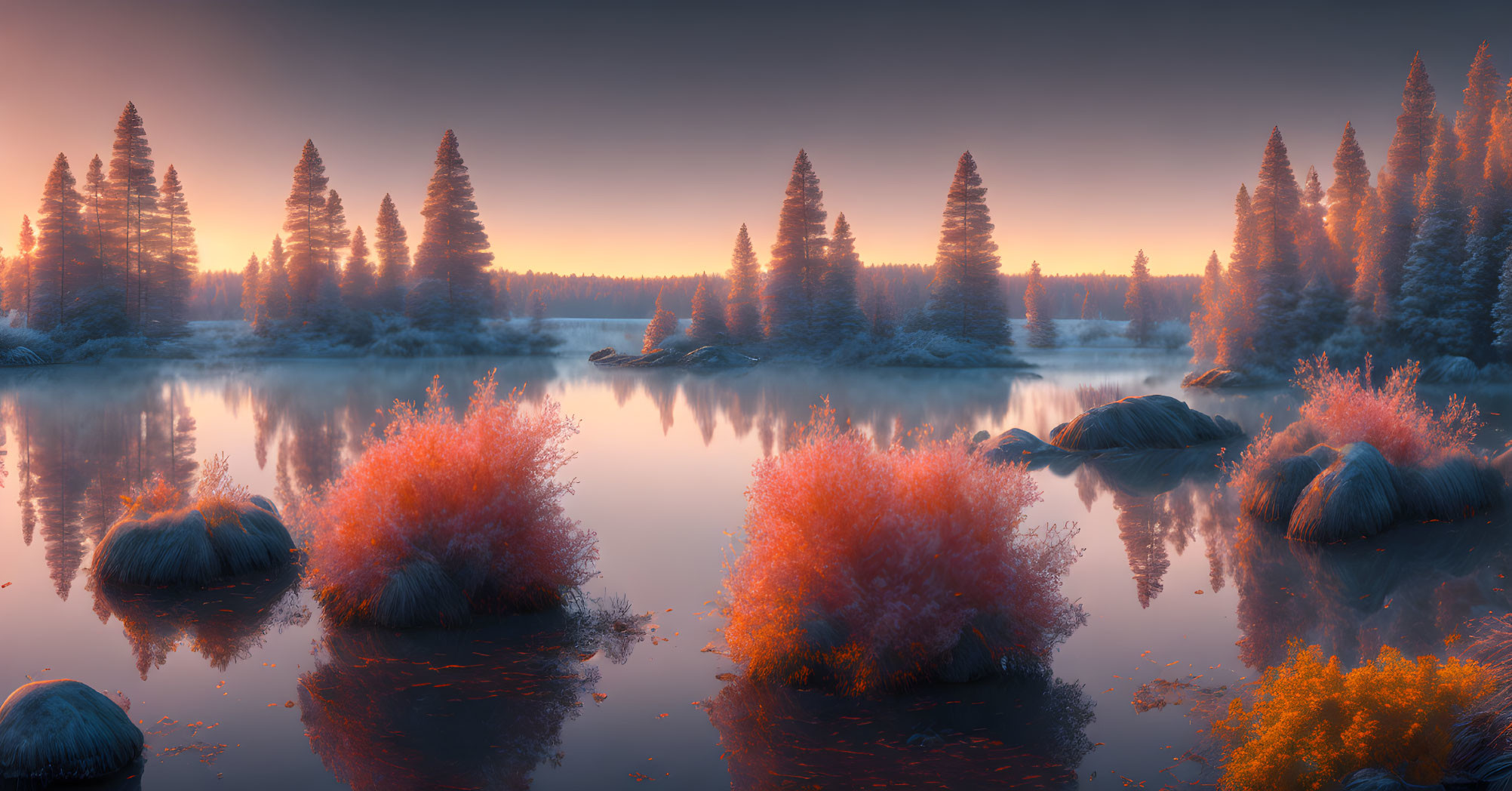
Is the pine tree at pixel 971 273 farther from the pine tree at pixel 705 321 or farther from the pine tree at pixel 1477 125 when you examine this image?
the pine tree at pixel 1477 125

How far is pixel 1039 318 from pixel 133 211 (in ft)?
254

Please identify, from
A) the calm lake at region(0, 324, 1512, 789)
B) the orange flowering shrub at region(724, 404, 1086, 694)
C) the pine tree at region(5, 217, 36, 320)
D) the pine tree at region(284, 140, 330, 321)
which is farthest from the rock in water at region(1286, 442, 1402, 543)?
the pine tree at region(5, 217, 36, 320)

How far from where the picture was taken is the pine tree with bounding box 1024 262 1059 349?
277 ft

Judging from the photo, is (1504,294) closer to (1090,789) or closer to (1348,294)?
(1348,294)

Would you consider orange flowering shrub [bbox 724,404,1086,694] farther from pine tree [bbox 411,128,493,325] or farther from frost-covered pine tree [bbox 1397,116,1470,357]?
pine tree [bbox 411,128,493,325]

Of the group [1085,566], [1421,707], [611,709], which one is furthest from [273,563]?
[1421,707]

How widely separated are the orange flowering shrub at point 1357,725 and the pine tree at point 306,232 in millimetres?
62688

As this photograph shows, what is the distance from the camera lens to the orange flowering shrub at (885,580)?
21.3 feet

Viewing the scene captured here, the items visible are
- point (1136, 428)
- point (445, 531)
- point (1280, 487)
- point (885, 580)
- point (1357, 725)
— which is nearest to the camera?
point (1357, 725)

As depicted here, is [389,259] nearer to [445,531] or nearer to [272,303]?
[272,303]

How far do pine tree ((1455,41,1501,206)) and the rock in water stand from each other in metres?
38.8

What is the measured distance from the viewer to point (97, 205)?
52531 millimetres

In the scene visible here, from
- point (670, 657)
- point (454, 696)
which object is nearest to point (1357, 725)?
point (670, 657)

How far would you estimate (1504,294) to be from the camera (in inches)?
1419
